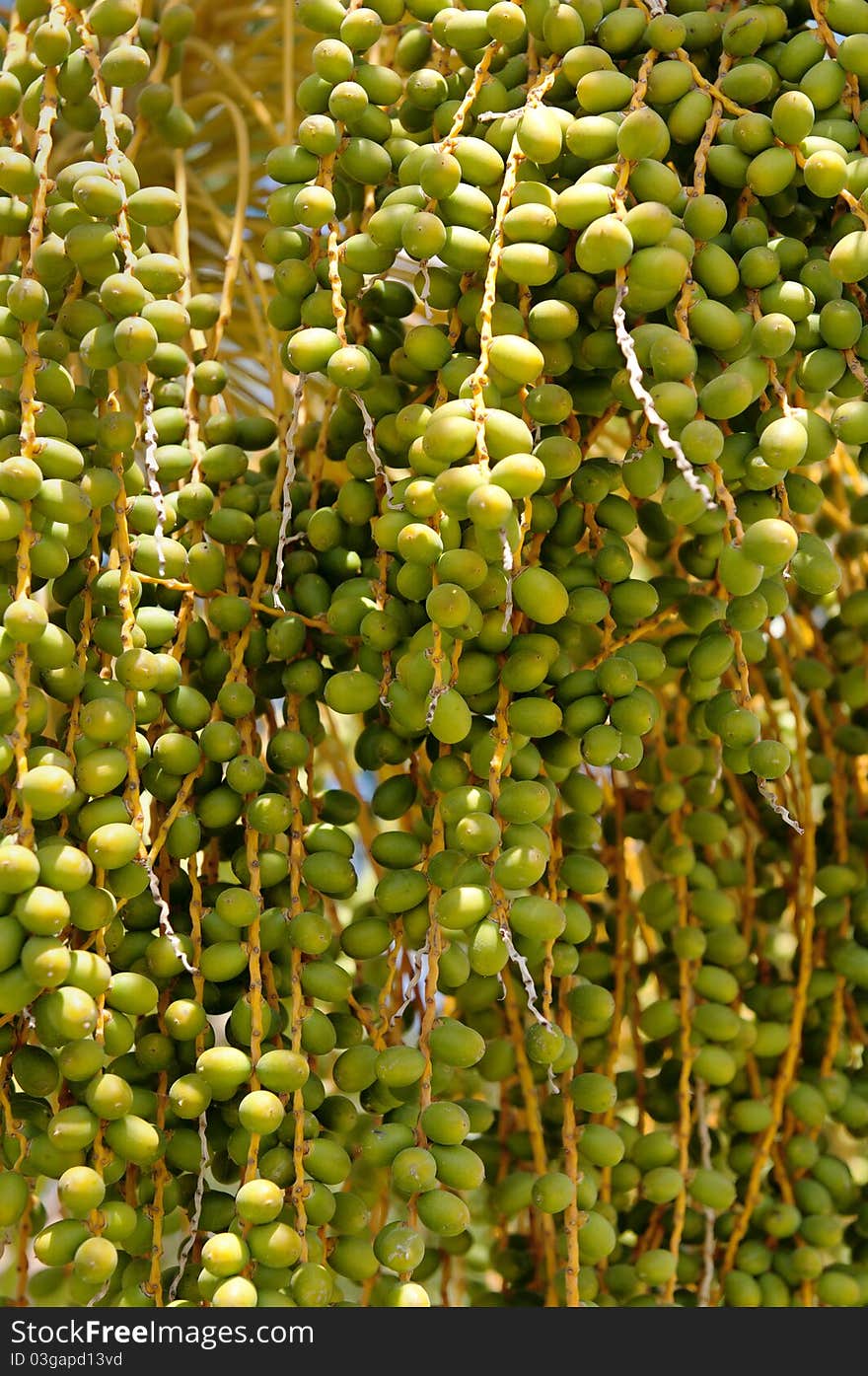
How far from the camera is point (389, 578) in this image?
2.05 feet

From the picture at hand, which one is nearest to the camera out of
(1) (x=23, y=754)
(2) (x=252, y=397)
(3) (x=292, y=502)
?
(1) (x=23, y=754)

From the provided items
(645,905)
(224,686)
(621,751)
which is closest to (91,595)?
(224,686)

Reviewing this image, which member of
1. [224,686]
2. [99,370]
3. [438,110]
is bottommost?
[224,686]

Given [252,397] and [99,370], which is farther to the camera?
[252,397]

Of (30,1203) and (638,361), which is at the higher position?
(638,361)

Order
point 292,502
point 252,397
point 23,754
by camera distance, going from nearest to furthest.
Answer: point 23,754
point 292,502
point 252,397

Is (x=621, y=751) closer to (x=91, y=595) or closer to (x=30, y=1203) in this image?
(x=91, y=595)

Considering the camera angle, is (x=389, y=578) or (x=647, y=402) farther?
(x=389, y=578)

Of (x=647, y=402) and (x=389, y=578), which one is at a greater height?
(x=647, y=402)

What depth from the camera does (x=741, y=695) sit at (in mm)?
632

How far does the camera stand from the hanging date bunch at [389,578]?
1.80 ft

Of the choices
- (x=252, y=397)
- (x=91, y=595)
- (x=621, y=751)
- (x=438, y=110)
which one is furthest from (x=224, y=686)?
(x=252, y=397)

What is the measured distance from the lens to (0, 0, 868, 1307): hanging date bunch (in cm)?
55

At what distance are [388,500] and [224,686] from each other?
0.39ft
